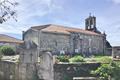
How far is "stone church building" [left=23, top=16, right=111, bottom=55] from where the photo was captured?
3697 centimetres

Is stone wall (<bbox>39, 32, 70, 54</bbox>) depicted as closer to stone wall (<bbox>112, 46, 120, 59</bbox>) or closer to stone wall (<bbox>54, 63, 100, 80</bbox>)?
stone wall (<bbox>112, 46, 120, 59</bbox>)

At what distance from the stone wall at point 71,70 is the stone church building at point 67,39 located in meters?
21.8

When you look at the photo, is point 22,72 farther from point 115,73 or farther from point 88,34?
point 88,34

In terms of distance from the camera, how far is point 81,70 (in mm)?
13531

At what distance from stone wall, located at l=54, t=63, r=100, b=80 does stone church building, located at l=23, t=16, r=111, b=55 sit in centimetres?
2178

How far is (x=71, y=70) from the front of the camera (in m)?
13.6

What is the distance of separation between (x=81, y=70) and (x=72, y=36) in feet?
92.9

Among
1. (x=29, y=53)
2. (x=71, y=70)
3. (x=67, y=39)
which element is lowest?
(x=71, y=70)

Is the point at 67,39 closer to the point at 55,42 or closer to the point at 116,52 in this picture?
the point at 55,42

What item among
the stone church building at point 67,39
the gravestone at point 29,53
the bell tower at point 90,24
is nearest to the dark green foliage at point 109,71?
the gravestone at point 29,53

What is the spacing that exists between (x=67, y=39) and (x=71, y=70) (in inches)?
1077

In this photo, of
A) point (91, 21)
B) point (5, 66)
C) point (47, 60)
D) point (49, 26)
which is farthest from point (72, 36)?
point (47, 60)

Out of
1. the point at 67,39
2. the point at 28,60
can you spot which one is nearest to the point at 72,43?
the point at 67,39

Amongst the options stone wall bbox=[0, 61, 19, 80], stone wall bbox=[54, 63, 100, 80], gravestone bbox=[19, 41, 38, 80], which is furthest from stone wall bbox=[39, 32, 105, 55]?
stone wall bbox=[54, 63, 100, 80]
